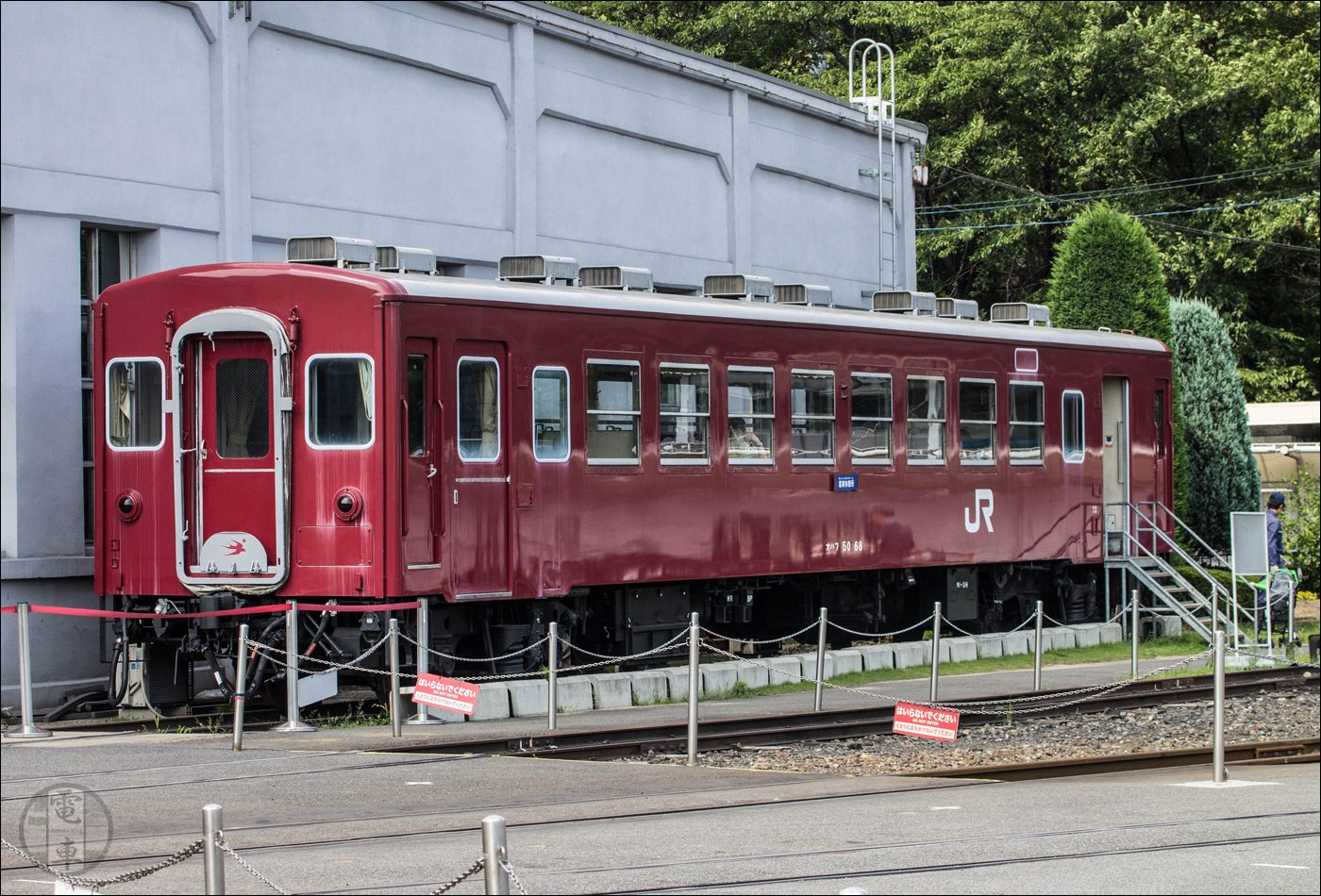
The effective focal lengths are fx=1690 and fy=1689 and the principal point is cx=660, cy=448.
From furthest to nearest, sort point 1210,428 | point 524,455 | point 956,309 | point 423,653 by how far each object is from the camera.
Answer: point 1210,428 < point 956,309 < point 524,455 < point 423,653

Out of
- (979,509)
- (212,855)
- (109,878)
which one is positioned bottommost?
(109,878)

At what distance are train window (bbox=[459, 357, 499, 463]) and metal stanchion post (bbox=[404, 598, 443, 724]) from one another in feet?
4.63

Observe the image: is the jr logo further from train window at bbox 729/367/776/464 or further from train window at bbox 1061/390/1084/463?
train window at bbox 729/367/776/464

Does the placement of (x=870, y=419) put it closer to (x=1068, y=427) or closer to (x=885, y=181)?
(x=1068, y=427)

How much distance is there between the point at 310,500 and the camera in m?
13.9

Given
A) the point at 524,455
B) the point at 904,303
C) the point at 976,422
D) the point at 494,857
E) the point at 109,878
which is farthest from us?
the point at 904,303

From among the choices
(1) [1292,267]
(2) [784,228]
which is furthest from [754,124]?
(1) [1292,267]

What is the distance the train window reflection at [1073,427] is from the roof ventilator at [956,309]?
159 centimetres

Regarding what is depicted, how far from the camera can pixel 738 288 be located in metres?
18.1

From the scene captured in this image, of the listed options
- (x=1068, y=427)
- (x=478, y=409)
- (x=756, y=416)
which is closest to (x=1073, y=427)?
(x=1068, y=427)

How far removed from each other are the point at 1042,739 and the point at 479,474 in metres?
5.21

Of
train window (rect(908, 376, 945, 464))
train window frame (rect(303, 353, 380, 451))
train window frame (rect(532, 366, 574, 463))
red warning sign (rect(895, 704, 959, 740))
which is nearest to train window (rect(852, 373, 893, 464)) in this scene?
train window (rect(908, 376, 945, 464))

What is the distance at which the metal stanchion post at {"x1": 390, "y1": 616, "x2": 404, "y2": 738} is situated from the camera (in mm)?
12602

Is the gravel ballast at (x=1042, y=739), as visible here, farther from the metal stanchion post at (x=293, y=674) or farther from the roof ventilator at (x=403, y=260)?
the roof ventilator at (x=403, y=260)
